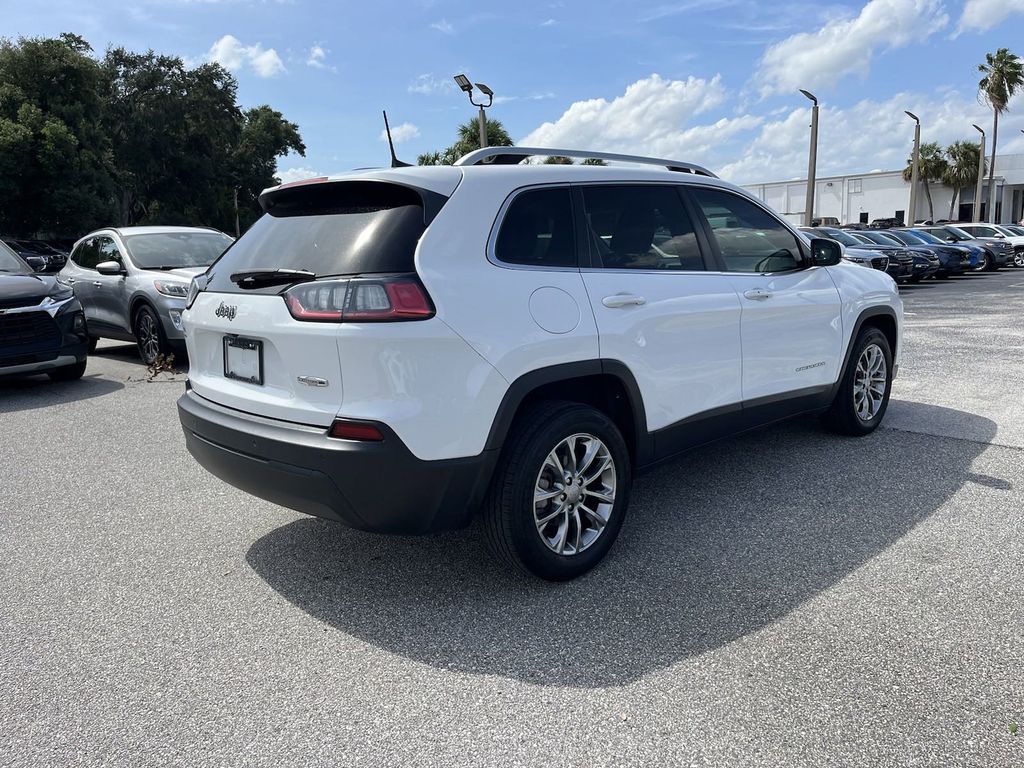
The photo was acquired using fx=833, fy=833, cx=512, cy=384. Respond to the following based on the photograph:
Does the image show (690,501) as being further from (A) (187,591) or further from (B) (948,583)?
(A) (187,591)

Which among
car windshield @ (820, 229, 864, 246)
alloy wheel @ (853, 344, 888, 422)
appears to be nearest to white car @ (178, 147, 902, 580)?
alloy wheel @ (853, 344, 888, 422)

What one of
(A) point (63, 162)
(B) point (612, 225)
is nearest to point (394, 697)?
(B) point (612, 225)

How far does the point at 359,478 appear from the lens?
3.04 metres

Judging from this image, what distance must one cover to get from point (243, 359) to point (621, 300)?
1653 mm

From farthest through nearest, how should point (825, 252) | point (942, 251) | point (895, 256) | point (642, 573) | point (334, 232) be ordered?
point (942, 251) < point (895, 256) < point (825, 252) < point (642, 573) < point (334, 232)

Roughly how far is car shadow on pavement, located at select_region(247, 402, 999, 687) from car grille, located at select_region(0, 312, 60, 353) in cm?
496

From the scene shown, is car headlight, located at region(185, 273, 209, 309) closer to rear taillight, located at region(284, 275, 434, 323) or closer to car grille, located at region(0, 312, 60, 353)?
rear taillight, located at region(284, 275, 434, 323)

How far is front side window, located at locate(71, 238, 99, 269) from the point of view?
10461 millimetres

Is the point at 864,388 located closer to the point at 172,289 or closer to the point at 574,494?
Answer: the point at 574,494

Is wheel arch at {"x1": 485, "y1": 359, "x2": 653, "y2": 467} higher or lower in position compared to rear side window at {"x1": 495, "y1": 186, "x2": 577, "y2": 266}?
lower

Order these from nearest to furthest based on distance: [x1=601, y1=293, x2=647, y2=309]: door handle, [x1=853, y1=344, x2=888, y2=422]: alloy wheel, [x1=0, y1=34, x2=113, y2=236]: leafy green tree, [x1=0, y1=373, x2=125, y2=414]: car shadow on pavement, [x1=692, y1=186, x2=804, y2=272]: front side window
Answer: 1. [x1=601, y1=293, x2=647, y2=309]: door handle
2. [x1=692, y1=186, x2=804, y2=272]: front side window
3. [x1=853, y1=344, x2=888, y2=422]: alloy wheel
4. [x1=0, y1=373, x2=125, y2=414]: car shadow on pavement
5. [x1=0, y1=34, x2=113, y2=236]: leafy green tree

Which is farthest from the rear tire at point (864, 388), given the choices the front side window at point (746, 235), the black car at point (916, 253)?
the black car at point (916, 253)

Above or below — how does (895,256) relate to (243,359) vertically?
above

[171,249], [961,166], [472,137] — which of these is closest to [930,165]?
[961,166]
